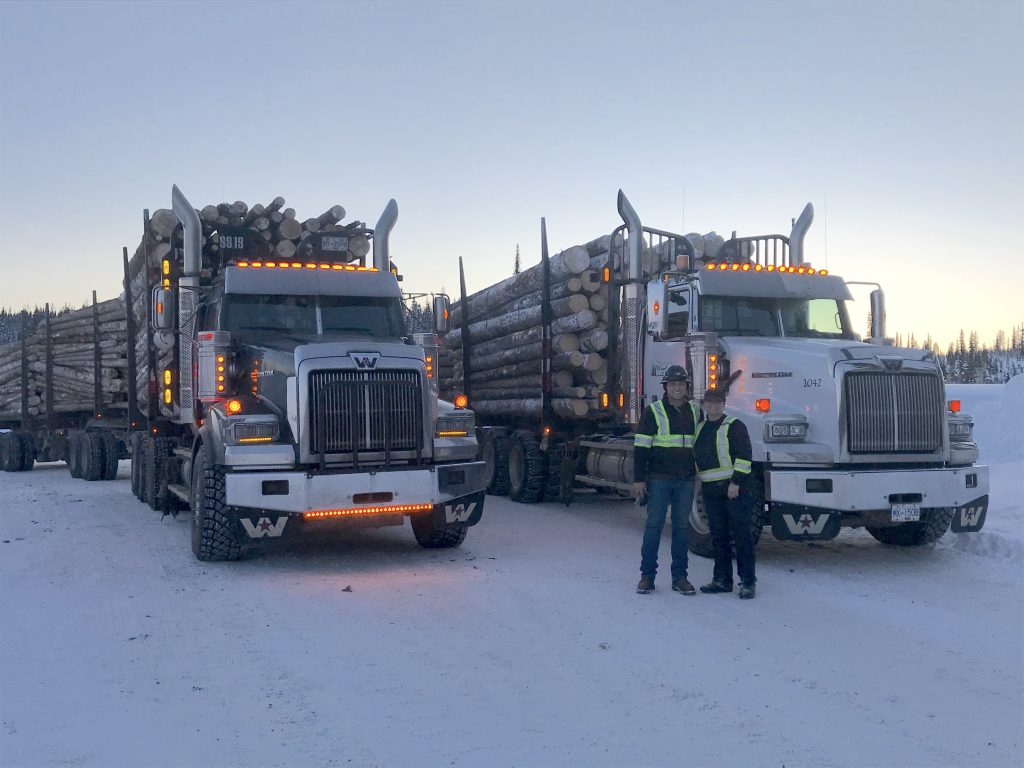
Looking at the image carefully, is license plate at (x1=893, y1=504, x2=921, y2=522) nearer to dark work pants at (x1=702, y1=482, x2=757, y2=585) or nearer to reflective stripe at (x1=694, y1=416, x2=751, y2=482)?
dark work pants at (x1=702, y1=482, x2=757, y2=585)

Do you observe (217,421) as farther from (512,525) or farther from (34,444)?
(34,444)

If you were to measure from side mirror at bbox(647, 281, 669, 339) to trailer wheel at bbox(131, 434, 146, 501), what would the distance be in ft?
26.6

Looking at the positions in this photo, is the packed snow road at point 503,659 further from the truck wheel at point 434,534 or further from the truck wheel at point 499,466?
the truck wheel at point 499,466

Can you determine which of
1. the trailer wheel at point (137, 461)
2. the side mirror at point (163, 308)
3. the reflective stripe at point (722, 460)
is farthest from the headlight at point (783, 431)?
the trailer wheel at point (137, 461)

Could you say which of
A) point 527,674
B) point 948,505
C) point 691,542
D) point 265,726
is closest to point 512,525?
point 691,542

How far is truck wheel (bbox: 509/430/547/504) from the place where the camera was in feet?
50.5

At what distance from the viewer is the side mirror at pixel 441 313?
1221 centimetres

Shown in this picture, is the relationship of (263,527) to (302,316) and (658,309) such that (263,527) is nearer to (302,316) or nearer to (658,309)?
(302,316)

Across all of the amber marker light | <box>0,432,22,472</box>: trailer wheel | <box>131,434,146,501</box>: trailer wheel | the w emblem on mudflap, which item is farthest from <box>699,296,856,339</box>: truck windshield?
<box>0,432,22,472</box>: trailer wheel

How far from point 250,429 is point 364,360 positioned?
4.00 feet

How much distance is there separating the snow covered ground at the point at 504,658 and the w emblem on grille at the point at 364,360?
6.24 feet

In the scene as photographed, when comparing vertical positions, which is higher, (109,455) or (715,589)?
(109,455)

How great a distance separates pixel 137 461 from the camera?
52.5 ft

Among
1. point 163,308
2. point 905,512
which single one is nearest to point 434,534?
point 163,308
